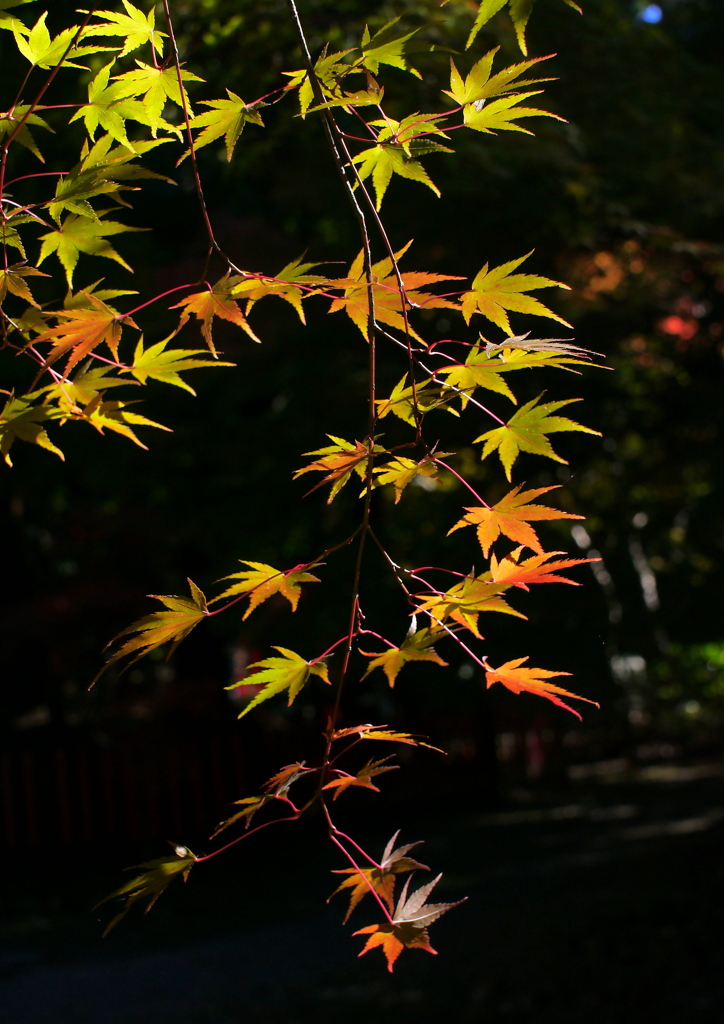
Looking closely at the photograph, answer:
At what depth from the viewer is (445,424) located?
5293mm

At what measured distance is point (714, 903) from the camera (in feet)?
18.5

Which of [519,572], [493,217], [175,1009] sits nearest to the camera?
[519,572]

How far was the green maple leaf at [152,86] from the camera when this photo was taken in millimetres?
1210

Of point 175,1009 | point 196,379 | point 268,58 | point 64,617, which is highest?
A: point 268,58

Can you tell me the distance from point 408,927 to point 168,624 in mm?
378

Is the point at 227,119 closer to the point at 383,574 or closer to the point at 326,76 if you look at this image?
→ the point at 326,76

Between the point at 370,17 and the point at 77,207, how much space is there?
304cm

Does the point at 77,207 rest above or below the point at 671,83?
below

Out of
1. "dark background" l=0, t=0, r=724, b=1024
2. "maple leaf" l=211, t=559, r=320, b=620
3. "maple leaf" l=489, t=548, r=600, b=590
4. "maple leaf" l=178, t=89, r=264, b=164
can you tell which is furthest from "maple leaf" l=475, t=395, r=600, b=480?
"dark background" l=0, t=0, r=724, b=1024

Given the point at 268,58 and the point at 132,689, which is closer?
the point at 268,58

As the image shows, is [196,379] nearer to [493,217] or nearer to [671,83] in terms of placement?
[493,217]

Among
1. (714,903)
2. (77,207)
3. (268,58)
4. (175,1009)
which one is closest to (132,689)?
(175,1009)

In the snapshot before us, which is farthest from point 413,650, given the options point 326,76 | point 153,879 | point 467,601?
point 326,76

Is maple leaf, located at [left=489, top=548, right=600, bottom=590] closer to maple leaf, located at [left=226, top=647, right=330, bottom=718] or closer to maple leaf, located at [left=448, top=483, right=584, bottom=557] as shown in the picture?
maple leaf, located at [left=448, top=483, right=584, bottom=557]
